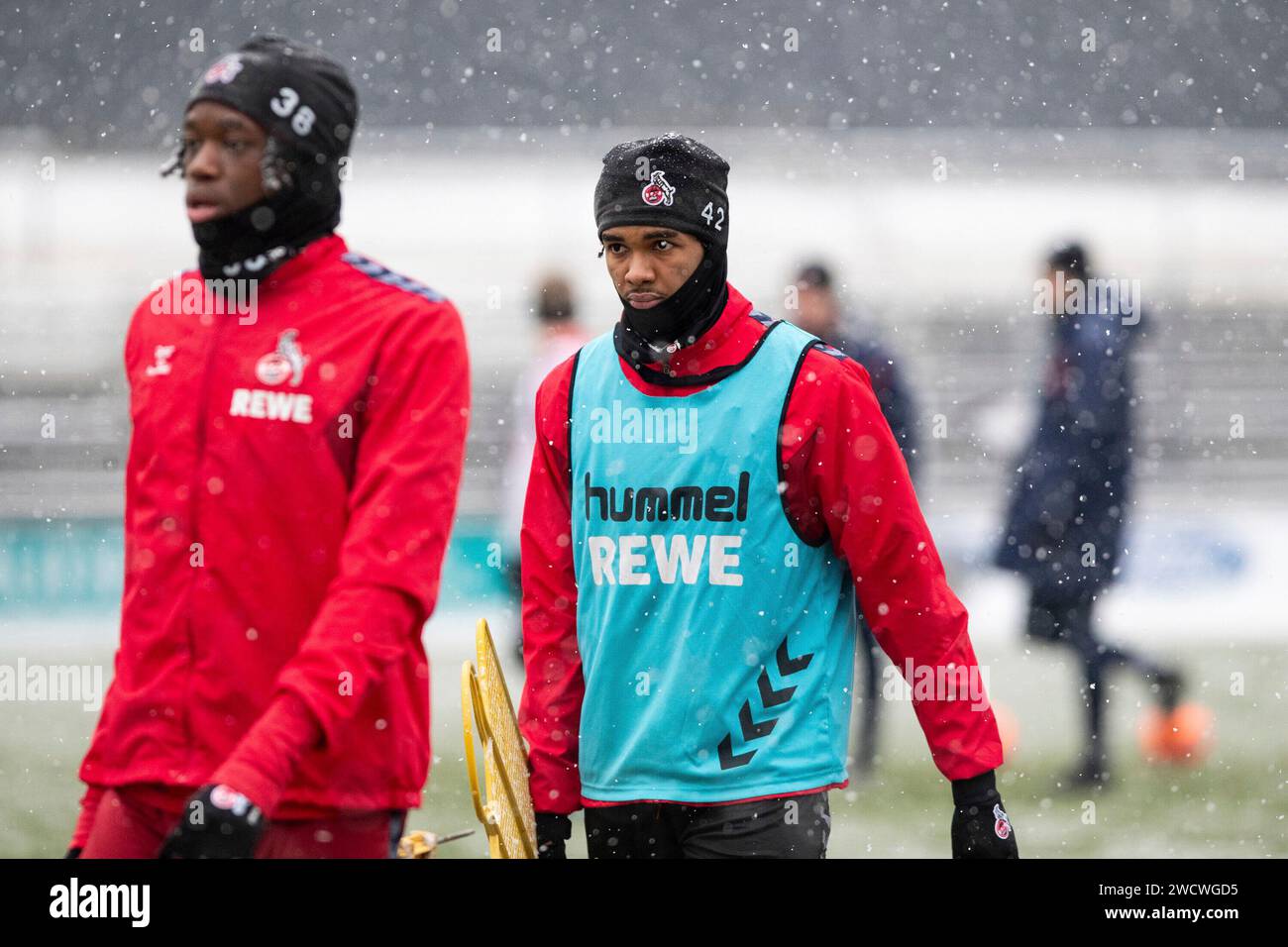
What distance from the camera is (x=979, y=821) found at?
3131 mm

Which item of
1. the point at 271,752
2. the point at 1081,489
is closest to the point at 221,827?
the point at 271,752

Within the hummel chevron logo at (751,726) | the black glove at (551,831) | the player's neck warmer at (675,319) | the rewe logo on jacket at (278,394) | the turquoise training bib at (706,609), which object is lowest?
the black glove at (551,831)

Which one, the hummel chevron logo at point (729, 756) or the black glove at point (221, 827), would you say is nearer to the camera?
the black glove at point (221, 827)

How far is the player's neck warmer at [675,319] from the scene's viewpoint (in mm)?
3211

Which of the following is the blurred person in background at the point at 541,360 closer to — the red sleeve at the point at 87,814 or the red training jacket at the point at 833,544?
the red training jacket at the point at 833,544

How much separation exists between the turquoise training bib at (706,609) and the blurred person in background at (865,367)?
134 inches

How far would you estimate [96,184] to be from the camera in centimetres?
1579

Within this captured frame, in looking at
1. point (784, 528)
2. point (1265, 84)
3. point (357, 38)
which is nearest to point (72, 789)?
point (784, 528)

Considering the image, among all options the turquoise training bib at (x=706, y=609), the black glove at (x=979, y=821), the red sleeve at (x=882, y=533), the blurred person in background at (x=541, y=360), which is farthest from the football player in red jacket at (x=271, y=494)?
the blurred person in background at (x=541, y=360)

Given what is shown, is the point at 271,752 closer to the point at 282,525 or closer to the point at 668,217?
the point at 282,525

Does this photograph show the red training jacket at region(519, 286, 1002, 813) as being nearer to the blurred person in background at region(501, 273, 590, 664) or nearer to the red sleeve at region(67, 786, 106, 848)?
the red sleeve at region(67, 786, 106, 848)

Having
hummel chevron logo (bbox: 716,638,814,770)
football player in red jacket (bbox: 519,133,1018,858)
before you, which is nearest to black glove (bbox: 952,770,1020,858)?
football player in red jacket (bbox: 519,133,1018,858)

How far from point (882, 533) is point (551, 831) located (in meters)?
0.80

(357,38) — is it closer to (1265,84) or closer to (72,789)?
(1265,84)
